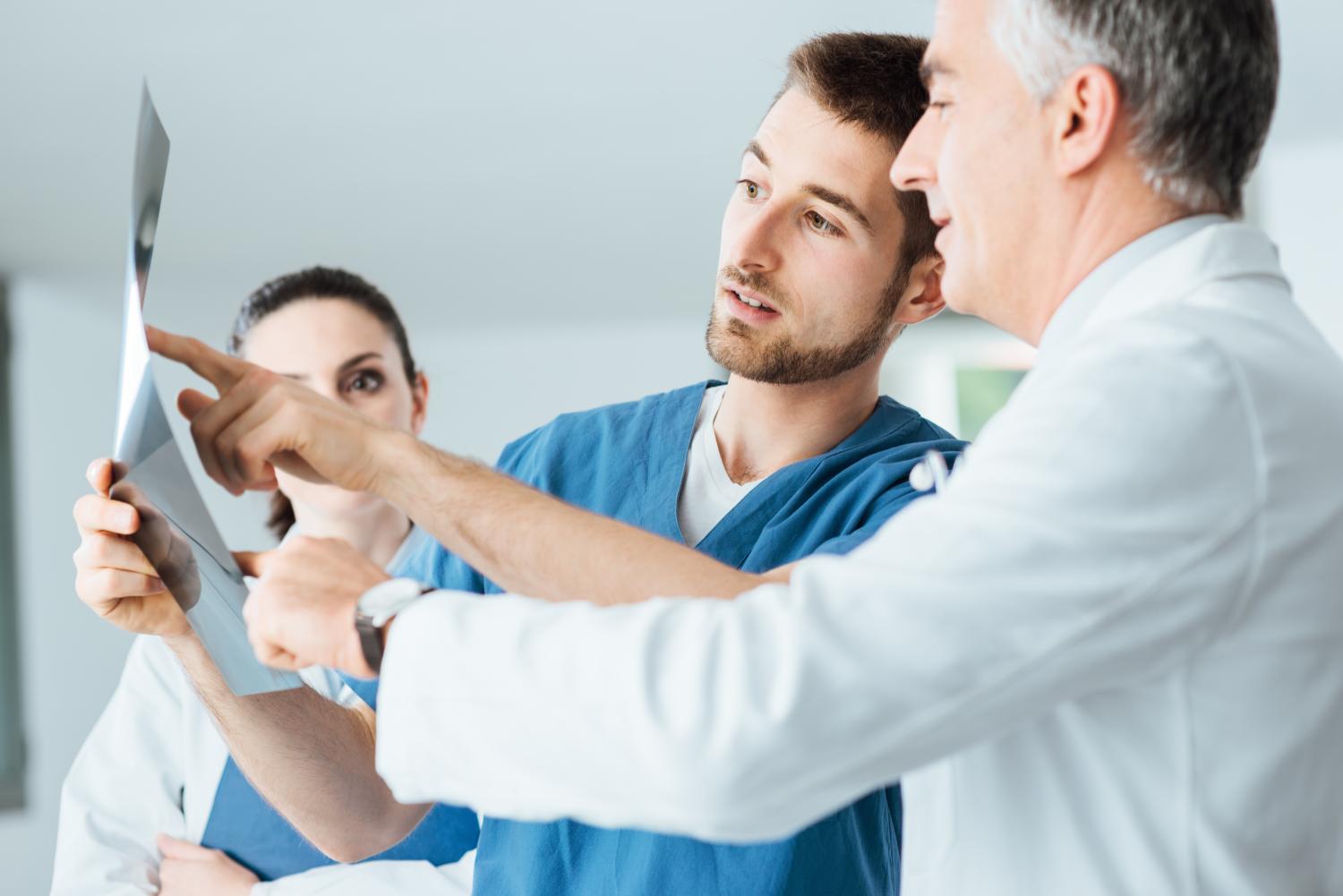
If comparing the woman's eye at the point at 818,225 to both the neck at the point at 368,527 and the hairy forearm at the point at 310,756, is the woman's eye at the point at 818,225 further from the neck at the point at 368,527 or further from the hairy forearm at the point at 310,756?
the neck at the point at 368,527

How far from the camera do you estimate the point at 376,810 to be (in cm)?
130

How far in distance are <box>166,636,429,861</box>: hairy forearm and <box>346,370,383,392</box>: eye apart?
904 millimetres

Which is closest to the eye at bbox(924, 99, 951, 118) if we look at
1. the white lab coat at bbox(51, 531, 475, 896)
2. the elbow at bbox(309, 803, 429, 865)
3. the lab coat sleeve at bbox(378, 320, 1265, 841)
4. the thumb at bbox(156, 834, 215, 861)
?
the lab coat sleeve at bbox(378, 320, 1265, 841)

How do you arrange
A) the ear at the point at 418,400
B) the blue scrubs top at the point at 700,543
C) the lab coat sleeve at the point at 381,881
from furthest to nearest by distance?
the ear at the point at 418,400 < the lab coat sleeve at the point at 381,881 < the blue scrubs top at the point at 700,543

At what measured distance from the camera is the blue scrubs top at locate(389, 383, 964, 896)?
3.83 feet

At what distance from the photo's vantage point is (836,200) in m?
1.38

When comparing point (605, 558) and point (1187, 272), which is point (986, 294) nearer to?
point (1187, 272)

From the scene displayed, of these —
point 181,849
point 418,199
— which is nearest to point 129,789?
point 181,849

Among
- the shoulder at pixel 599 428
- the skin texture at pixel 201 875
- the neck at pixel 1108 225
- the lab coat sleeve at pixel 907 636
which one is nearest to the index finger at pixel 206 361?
the lab coat sleeve at pixel 907 636

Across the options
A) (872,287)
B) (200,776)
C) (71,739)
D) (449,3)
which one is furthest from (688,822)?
(71,739)

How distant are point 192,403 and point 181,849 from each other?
1130 mm

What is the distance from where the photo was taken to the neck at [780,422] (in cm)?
137

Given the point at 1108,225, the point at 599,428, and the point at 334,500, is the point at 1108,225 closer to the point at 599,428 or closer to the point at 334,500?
the point at 599,428

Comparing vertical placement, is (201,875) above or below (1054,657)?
below
